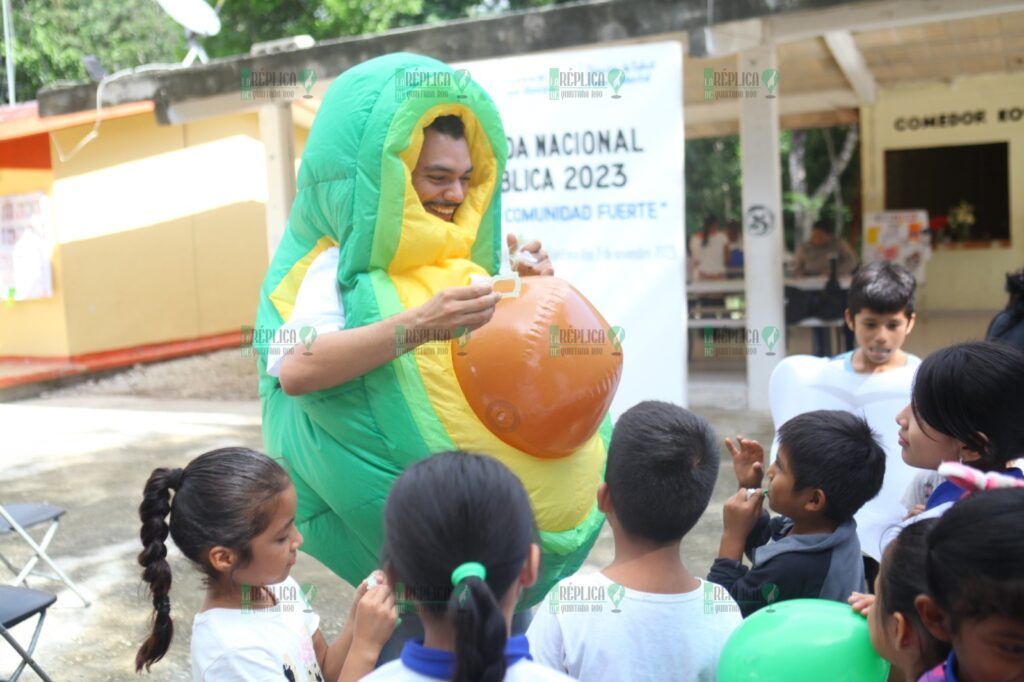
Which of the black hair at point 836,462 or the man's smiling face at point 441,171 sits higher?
the man's smiling face at point 441,171

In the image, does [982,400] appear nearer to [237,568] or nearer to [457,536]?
[457,536]

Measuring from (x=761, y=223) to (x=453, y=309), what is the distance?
579cm

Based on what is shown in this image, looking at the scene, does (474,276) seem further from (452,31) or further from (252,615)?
(452,31)

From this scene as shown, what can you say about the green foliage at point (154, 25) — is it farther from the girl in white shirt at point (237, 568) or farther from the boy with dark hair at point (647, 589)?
the boy with dark hair at point (647, 589)

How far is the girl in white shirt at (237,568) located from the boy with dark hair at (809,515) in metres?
0.79

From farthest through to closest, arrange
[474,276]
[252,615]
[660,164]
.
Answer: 1. [660,164]
2. [474,276]
3. [252,615]

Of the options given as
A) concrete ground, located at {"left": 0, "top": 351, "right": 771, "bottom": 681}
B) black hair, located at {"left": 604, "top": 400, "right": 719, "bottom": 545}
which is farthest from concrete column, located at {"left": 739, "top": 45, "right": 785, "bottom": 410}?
black hair, located at {"left": 604, "top": 400, "right": 719, "bottom": 545}

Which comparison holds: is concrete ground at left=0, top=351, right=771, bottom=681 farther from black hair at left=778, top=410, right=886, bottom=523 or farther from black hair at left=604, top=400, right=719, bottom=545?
black hair at left=778, top=410, right=886, bottom=523

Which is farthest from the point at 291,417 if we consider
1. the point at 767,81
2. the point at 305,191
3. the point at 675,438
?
the point at 767,81

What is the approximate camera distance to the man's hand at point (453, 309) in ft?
6.86

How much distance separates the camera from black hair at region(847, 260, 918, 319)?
9.97 ft

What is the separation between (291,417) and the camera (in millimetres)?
2439

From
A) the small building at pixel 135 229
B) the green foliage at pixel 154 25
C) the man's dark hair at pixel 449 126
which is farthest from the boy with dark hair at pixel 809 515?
the green foliage at pixel 154 25

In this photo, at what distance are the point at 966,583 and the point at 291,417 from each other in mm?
1612
